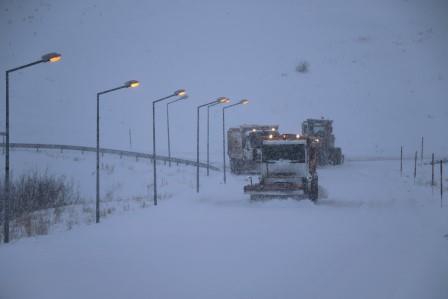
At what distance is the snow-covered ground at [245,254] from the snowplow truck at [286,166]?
2.38ft

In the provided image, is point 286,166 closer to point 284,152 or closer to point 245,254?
point 284,152

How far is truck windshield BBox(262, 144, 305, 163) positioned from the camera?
2170cm

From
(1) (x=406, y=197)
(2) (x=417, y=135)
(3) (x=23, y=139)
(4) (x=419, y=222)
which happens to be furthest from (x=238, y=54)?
(4) (x=419, y=222)

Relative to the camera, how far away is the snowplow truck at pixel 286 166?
21.1 metres

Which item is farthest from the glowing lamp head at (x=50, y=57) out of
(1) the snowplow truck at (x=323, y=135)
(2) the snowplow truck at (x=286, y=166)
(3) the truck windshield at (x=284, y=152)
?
(1) the snowplow truck at (x=323, y=135)

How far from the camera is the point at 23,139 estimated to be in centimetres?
5775

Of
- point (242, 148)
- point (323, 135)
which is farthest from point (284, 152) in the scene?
point (323, 135)

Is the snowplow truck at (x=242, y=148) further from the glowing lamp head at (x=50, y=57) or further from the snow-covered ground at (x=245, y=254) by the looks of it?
the glowing lamp head at (x=50, y=57)

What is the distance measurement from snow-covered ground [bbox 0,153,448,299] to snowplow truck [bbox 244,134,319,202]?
0.73 metres

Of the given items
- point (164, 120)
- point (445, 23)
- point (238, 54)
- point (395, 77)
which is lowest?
point (164, 120)

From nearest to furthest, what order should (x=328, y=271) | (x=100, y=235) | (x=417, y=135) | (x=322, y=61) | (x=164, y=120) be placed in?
(x=328, y=271) → (x=100, y=235) → (x=417, y=135) → (x=164, y=120) → (x=322, y=61)

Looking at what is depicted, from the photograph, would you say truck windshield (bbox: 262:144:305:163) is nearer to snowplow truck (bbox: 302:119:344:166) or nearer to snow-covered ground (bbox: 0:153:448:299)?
snow-covered ground (bbox: 0:153:448:299)

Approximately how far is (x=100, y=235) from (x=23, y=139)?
155 ft

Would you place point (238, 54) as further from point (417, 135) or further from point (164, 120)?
point (417, 135)
